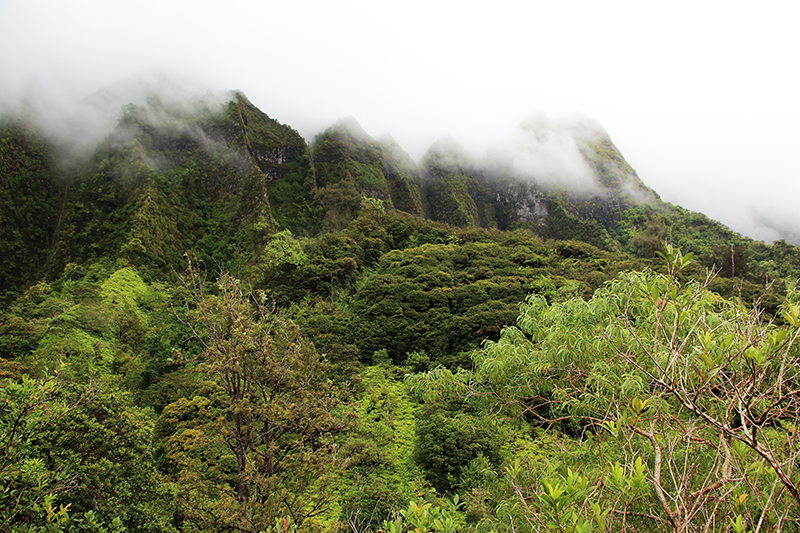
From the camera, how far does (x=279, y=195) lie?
5322 centimetres

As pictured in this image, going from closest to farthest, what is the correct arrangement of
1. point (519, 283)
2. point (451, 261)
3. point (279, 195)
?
point (519, 283), point (451, 261), point (279, 195)

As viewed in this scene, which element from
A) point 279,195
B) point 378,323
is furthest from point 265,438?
point 279,195

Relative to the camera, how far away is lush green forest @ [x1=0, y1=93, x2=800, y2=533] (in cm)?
215

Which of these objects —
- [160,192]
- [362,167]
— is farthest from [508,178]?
[160,192]

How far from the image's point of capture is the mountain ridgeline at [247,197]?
135 ft

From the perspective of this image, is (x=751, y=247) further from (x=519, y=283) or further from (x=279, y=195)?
(x=279, y=195)

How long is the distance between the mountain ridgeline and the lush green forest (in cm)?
39

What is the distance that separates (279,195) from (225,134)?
1275 cm

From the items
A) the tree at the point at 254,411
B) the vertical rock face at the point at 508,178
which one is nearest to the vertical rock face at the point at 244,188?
the vertical rock face at the point at 508,178

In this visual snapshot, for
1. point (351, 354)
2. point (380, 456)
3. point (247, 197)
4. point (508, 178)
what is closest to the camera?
point (380, 456)

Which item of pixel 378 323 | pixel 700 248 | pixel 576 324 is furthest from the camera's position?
pixel 700 248

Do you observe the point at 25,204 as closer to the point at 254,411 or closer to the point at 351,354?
the point at 351,354

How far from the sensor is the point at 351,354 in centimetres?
1452

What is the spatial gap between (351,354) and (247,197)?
4095 cm
